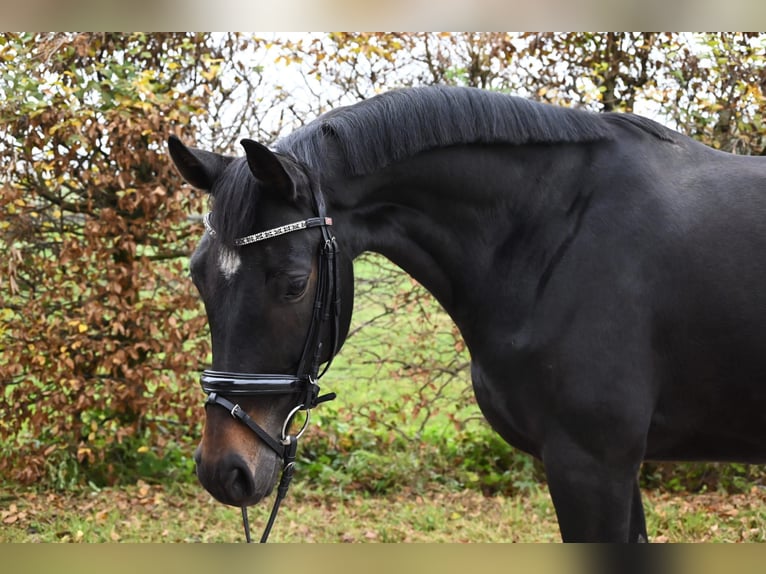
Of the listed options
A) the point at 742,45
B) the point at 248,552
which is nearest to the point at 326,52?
the point at 742,45

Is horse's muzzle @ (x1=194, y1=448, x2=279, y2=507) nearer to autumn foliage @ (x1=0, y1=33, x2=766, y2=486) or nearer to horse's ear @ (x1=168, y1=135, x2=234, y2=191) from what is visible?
horse's ear @ (x1=168, y1=135, x2=234, y2=191)

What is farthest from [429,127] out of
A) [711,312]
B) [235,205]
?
[711,312]

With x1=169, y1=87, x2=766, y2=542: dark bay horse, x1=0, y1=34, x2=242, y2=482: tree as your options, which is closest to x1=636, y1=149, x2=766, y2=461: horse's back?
x1=169, y1=87, x2=766, y2=542: dark bay horse

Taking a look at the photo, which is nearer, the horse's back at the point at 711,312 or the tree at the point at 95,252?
the horse's back at the point at 711,312

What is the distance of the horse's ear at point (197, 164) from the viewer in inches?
95.3

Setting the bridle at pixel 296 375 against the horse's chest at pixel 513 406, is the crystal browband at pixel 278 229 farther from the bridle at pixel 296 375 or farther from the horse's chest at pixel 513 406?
the horse's chest at pixel 513 406

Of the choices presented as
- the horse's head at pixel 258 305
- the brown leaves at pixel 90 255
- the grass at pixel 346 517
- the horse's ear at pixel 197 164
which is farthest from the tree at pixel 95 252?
the horse's head at pixel 258 305

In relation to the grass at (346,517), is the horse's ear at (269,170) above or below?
above

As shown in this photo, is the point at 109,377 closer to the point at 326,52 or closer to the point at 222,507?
the point at 222,507

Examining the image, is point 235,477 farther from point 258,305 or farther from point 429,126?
point 429,126

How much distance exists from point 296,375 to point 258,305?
0.89ft

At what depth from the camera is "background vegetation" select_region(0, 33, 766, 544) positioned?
17.1ft

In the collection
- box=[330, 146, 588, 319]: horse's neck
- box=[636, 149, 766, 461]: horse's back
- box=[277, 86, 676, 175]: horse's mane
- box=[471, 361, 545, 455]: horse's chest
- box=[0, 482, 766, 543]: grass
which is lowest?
box=[0, 482, 766, 543]: grass

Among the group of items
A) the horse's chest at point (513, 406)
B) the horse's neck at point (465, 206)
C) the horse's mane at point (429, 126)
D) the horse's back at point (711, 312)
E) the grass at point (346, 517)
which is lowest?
the grass at point (346, 517)
